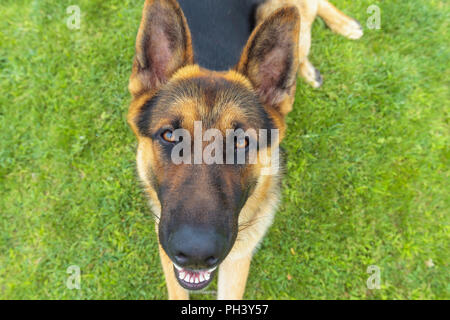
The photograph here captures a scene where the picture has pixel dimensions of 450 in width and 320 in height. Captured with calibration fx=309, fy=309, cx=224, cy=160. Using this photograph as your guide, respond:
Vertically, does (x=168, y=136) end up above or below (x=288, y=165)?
above

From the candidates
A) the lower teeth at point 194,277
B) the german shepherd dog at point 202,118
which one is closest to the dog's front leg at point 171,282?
the german shepherd dog at point 202,118

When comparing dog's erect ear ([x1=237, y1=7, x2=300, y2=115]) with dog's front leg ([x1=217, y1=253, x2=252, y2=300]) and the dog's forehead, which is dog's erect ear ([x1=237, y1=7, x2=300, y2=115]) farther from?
dog's front leg ([x1=217, y1=253, x2=252, y2=300])

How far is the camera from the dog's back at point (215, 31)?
11.0 ft

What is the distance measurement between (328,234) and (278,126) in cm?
203

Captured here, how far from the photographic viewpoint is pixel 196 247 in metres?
2.00

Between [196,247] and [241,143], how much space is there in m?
0.90

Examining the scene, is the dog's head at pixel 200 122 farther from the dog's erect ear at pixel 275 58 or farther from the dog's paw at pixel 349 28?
the dog's paw at pixel 349 28

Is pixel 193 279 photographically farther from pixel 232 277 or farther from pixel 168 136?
pixel 168 136

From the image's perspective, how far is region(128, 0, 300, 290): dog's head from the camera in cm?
213

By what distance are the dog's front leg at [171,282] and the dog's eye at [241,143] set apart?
1.55 m

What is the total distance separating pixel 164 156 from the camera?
8.19 feet

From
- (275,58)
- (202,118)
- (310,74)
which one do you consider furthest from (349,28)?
(202,118)

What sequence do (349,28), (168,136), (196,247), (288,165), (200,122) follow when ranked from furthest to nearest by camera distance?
(349,28)
(288,165)
(168,136)
(200,122)
(196,247)

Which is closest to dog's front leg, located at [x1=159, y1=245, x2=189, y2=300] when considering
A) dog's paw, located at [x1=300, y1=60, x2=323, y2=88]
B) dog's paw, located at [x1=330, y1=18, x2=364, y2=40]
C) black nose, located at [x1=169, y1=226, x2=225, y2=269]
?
black nose, located at [x1=169, y1=226, x2=225, y2=269]
